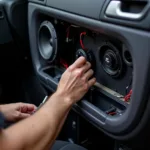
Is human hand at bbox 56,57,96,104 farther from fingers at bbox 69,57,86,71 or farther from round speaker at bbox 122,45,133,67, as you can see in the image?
round speaker at bbox 122,45,133,67

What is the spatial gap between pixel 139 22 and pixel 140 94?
181 mm

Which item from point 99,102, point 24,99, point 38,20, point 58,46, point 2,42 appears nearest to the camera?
point 99,102

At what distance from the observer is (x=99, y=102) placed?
102 centimetres

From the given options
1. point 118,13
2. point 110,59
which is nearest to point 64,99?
point 110,59

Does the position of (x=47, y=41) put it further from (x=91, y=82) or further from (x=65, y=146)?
(x=65, y=146)

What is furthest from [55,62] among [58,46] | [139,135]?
[139,135]

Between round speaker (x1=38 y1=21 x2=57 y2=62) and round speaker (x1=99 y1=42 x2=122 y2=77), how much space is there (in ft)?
0.80

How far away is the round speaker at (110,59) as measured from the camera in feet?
2.97

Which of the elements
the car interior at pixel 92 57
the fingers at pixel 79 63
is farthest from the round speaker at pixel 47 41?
the fingers at pixel 79 63

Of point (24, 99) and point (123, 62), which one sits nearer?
point (123, 62)

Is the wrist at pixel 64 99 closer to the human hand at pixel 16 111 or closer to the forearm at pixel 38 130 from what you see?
the forearm at pixel 38 130

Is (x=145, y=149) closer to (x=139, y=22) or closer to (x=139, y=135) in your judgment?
(x=139, y=135)

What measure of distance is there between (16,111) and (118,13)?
0.55 meters

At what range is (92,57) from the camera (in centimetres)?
101
